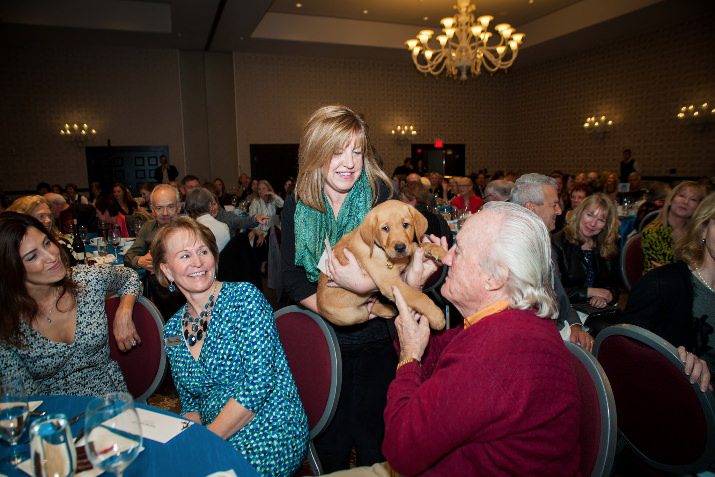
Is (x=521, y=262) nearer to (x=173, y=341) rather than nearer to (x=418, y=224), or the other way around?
(x=418, y=224)

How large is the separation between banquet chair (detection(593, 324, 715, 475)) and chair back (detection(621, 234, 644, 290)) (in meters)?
2.29

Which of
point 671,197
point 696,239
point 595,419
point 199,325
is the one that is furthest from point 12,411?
point 671,197

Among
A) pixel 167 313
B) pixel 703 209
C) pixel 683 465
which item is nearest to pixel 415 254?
pixel 683 465

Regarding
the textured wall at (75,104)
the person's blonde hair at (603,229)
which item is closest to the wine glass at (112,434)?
the person's blonde hair at (603,229)

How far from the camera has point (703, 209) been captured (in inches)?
93.0

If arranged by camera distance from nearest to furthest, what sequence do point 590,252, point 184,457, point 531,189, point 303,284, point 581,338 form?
point 184,457
point 303,284
point 581,338
point 531,189
point 590,252

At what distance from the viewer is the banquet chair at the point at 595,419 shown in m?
1.24

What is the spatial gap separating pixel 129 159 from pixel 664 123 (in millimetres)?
16123

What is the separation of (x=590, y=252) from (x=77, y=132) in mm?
14050

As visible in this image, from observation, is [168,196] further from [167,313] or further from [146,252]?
[167,313]

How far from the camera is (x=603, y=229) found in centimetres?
336

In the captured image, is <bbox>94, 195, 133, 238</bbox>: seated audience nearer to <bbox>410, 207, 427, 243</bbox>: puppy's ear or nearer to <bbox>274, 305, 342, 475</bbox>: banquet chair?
<bbox>274, 305, 342, 475</bbox>: banquet chair

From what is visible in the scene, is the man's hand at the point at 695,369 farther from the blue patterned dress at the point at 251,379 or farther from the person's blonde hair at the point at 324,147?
the blue patterned dress at the point at 251,379

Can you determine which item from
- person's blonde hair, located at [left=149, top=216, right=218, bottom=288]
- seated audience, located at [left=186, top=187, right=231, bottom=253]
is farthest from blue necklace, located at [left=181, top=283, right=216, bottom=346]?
seated audience, located at [left=186, top=187, right=231, bottom=253]
